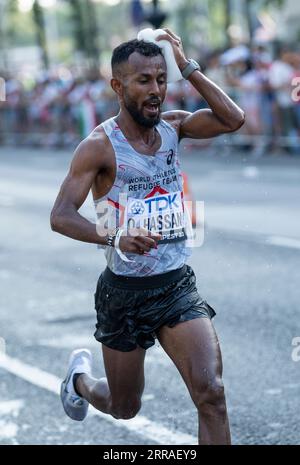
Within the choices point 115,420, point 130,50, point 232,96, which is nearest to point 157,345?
point 115,420

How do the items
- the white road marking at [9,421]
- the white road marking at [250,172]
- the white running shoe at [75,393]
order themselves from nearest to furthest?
the white running shoe at [75,393], the white road marking at [9,421], the white road marking at [250,172]

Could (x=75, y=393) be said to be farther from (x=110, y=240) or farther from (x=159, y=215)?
(x=110, y=240)

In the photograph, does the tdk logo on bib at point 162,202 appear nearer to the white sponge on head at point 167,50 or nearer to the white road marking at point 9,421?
the white sponge on head at point 167,50

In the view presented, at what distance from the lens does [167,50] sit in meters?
5.44

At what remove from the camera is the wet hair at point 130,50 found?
5.19m

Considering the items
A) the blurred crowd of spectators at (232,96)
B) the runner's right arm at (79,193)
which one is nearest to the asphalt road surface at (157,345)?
the runner's right arm at (79,193)

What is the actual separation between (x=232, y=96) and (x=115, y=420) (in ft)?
51.5

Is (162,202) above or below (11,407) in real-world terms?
above

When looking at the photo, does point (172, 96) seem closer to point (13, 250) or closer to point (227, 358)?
point (13, 250)

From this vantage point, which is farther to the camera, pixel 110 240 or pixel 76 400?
pixel 76 400

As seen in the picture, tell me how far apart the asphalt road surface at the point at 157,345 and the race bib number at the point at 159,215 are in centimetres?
132

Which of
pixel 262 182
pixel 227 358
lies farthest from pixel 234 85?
pixel 227 358

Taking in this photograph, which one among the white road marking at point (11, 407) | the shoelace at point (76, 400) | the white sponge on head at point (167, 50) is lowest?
the white road marking at point (11, 407)

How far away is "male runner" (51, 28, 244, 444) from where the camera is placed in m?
5.09
